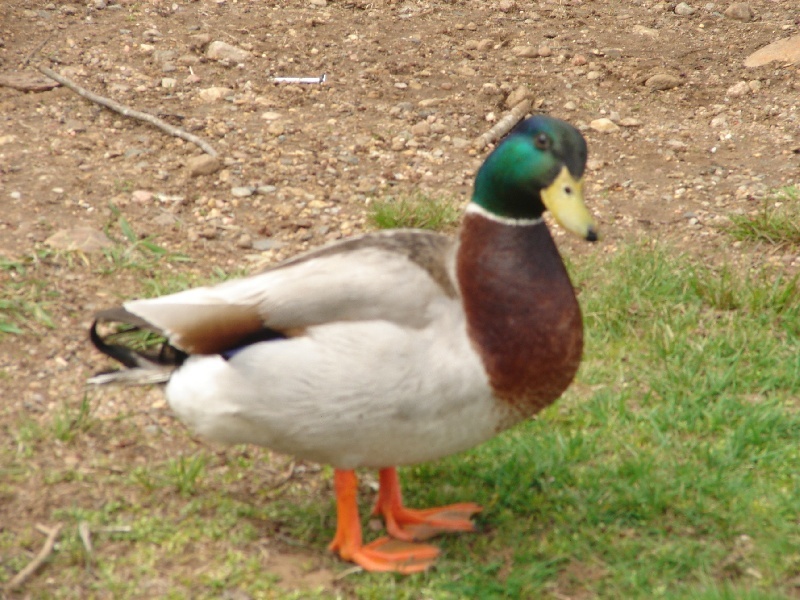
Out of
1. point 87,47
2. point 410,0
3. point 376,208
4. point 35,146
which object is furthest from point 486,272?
point 410,0

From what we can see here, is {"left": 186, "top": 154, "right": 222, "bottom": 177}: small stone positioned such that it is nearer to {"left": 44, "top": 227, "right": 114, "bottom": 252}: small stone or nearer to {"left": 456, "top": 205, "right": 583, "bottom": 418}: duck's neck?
{"left": 44, "top": 227, "right": 114, "bottom": 252}: small stone

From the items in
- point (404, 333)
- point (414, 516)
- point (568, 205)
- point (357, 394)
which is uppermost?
point (568, 205)

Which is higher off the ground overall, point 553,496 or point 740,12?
point 740,12

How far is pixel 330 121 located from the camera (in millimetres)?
5711

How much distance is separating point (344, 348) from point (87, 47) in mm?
3974

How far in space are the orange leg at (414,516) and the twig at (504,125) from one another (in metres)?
2.54

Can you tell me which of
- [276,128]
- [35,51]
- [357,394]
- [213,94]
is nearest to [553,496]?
[357,394]

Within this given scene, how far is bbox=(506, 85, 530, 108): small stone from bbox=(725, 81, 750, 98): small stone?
119 cm

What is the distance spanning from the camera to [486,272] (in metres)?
2.91

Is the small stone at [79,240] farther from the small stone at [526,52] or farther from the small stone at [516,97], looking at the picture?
the small stone at [526,52]

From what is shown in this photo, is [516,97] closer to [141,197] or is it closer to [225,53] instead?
[225,53]

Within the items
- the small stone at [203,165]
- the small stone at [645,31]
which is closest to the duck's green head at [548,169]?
the small stone at [203,165]

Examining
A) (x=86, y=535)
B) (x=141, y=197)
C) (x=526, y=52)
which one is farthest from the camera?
(x=526, y=52)

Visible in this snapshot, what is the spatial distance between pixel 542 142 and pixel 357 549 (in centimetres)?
129
